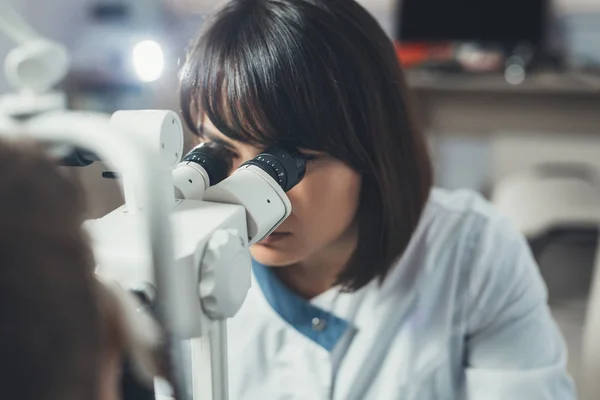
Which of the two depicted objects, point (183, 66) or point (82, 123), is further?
point (183, 66)

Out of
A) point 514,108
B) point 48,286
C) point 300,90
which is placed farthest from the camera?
point 514,108

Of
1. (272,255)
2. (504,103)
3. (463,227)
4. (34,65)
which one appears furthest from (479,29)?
(34,65)

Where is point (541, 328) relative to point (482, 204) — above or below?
below

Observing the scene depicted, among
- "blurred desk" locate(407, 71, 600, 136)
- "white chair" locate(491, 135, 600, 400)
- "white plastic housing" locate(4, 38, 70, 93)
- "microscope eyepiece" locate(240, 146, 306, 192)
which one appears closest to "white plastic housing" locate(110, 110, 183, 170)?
"microscope eyepiece" locate(240, 146, 306, 192)

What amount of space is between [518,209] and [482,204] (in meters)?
0.65

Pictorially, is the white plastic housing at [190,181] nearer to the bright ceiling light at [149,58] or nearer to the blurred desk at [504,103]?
the bright ceiling light at [149,58]

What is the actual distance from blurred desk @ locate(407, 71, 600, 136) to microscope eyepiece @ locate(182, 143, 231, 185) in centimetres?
192

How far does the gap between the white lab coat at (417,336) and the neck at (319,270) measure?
0.09 ft

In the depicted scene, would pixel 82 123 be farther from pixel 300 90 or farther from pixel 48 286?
pixel 300 90

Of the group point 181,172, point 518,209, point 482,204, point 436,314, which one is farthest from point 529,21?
point 181,172

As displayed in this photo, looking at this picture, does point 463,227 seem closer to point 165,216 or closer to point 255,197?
point 255,197

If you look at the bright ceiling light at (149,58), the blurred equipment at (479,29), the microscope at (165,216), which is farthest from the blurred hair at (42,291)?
the blurred equipment at (479,29)

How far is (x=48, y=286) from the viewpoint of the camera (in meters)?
0.32

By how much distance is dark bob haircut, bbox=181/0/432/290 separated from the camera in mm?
802
